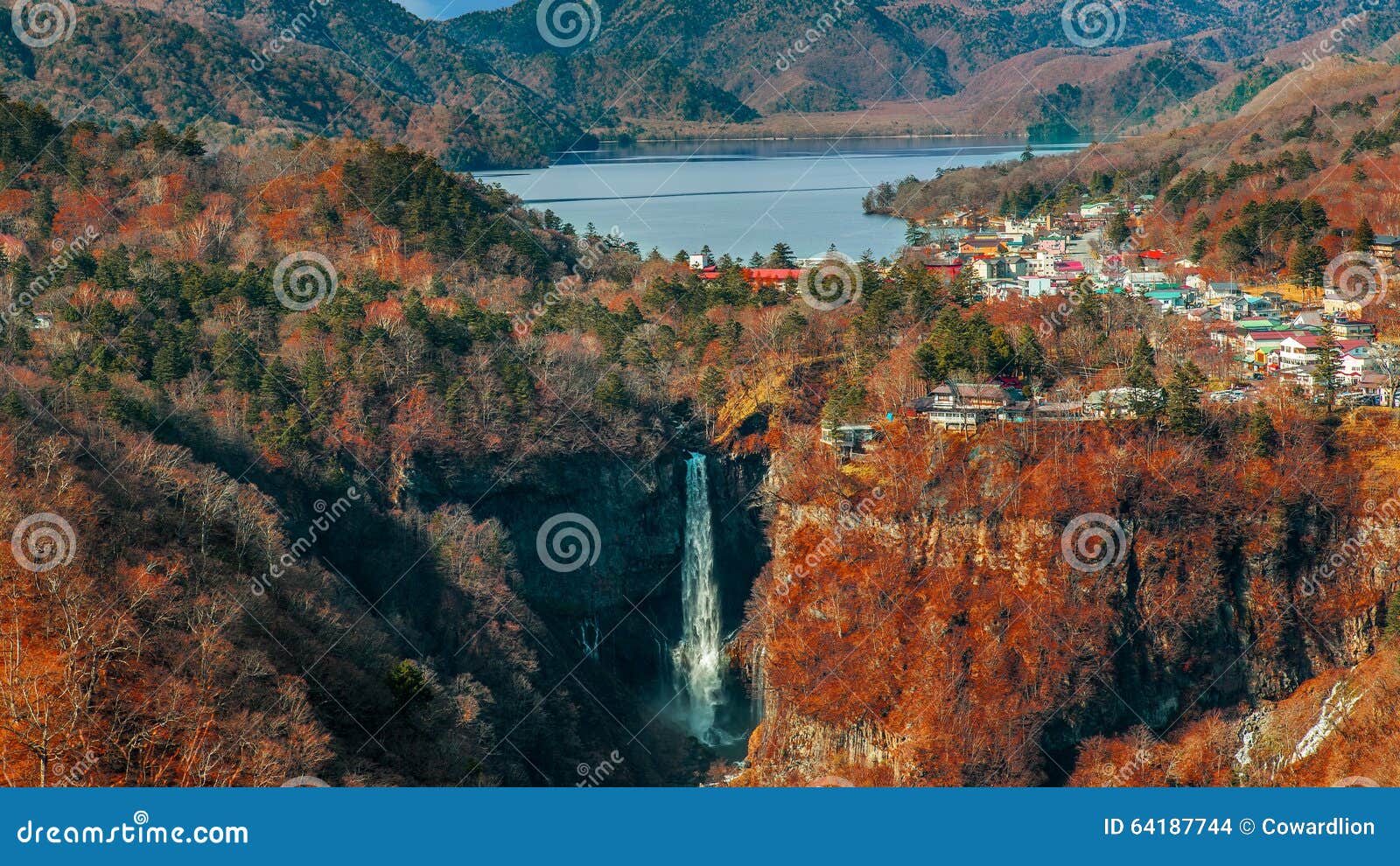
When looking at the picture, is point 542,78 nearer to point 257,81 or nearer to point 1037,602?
point 257,81

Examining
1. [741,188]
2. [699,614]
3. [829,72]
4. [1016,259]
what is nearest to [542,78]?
[829,72]

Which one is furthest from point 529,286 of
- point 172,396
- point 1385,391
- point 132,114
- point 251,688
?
point 132,114

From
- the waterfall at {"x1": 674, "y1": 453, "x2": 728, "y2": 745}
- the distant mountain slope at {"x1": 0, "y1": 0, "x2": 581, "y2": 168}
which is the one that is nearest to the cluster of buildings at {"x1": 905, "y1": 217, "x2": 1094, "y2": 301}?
the waterfall at {"x1": 674, "y1": 453, "x2": 728, "y2": 745}

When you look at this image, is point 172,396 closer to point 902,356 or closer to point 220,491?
point 220,491

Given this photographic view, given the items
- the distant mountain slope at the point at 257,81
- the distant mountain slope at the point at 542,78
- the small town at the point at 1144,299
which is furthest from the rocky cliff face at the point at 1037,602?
the distant mountain slope at the point at 257,81

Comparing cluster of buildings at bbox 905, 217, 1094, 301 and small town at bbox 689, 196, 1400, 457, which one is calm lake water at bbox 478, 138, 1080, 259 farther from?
small town at bbox 689, 196, 1400, 457
